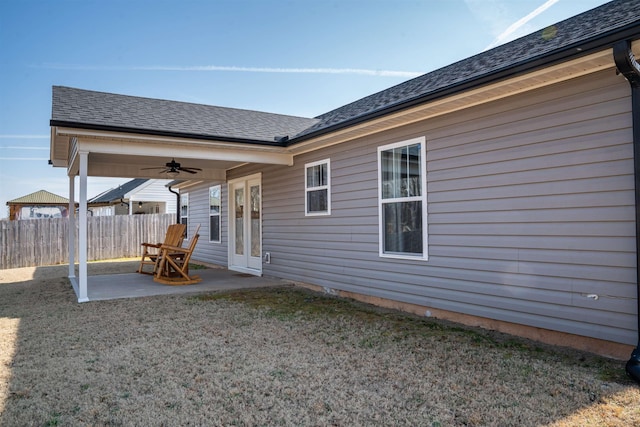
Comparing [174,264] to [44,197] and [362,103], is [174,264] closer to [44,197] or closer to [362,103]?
[362,103]

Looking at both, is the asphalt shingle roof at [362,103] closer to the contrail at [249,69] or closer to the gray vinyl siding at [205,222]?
the gray vinyl siding at [205,222]

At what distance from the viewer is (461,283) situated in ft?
14.8

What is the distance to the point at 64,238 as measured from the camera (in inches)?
497

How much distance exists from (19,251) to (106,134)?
8.54 m

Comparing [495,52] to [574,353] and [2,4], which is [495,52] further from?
[2,4]

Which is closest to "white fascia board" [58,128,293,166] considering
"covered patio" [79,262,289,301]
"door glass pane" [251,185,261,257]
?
"door glass pane" [251,185,261,257]

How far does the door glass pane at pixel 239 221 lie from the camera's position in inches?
377

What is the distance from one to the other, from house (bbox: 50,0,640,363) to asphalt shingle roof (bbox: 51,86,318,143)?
1.8 inches

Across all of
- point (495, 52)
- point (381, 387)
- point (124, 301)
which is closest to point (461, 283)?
point (381, 387)

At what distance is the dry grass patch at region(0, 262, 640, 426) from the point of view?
2.39m

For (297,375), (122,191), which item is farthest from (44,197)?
(297,375)

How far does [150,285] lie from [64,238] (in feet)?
23.2

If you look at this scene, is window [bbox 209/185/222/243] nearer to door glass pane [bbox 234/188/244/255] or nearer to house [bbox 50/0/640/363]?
door glass pane [bbox 234/188/244/255]

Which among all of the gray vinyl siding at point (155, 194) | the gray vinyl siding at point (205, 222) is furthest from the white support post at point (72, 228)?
the gray vinyl siding at point (155, 194)
